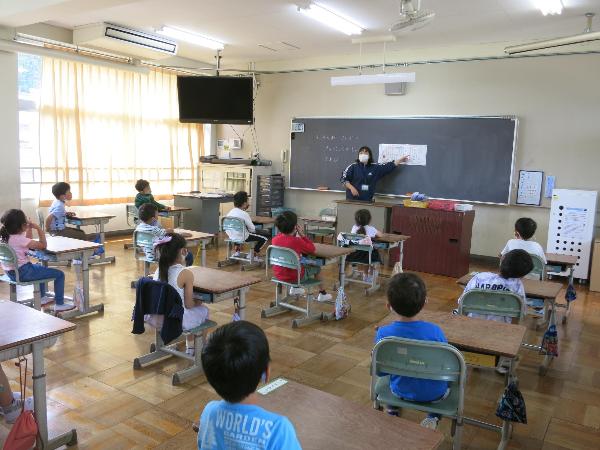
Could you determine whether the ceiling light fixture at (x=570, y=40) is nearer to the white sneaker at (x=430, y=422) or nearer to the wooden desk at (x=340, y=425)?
the white sneaker at (x=430, y=422)

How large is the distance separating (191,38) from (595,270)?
6.28 meters

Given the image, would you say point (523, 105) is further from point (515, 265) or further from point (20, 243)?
point (20, 243)

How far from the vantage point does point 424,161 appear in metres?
7.65

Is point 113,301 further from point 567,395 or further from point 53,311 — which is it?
point 567,395

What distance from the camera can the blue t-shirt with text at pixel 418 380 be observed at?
2219 millimetres

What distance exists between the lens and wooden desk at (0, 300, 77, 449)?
2.18m

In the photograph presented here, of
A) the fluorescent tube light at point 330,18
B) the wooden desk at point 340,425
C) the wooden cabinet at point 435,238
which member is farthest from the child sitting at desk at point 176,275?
the wooden cabinet at point 435,238

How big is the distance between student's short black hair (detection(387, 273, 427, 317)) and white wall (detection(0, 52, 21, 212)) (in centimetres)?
616

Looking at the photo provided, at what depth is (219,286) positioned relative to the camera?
3338 millimetres

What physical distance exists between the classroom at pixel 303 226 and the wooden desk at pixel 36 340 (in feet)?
0.05

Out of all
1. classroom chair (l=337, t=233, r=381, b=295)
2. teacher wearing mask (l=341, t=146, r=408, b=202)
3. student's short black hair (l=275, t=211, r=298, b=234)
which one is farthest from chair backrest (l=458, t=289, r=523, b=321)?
teacher wearing mask (l=341, t=146, r=408, b=202)

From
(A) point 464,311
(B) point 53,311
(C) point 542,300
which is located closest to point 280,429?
(A) point 464,311

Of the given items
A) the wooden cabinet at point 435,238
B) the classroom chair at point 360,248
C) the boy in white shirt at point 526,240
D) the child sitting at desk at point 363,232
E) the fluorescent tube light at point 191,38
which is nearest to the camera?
the boy in white shirt at point 526,240

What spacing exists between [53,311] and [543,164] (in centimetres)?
620
